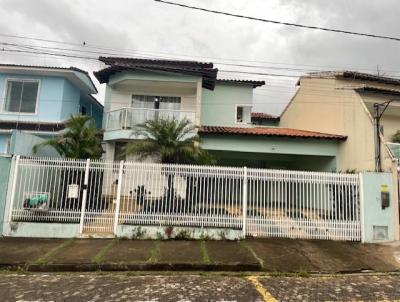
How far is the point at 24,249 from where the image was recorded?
24.0 ft

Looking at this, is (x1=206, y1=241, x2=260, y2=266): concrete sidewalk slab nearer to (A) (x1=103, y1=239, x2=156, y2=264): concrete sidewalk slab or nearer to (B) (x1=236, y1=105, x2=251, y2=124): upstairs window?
(A) (x1=103, y1=239, x2=156, y2=264): concrete sidewalk slab

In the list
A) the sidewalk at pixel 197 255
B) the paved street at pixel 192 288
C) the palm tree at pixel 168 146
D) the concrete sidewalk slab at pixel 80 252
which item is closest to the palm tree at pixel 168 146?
the palm tree at pixel 168 146

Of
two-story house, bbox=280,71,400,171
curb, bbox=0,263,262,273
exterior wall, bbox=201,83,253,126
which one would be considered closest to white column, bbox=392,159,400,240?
two-story house, bbox=280,71,400,171

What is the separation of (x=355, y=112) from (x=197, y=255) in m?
9.36

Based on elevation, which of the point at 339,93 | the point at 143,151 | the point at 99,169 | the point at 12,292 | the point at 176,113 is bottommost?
the point at 12,292

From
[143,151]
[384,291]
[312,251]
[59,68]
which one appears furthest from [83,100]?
[384,291]

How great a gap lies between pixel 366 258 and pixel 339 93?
858 centimetres

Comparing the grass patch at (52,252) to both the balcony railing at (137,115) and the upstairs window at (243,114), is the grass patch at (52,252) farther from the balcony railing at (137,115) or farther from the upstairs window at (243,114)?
the upstairs window at (243,114)

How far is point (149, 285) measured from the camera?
5.57 meters

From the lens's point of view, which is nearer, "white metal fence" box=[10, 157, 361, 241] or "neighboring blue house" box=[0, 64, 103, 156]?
"white metal fence" box=[10, 157, 361, 241]

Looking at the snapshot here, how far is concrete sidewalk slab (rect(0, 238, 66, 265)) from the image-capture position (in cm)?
662

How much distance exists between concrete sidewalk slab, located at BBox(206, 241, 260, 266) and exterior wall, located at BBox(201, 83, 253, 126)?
9.98 metres

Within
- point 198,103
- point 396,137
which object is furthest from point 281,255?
point 396,137

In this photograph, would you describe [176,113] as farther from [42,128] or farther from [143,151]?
[42,128]
